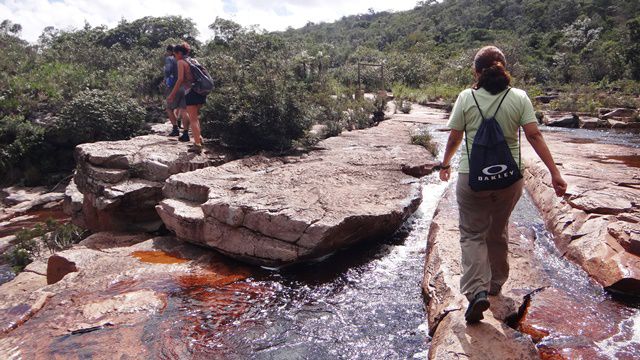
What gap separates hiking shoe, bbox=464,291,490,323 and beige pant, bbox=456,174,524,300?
33 millimetres

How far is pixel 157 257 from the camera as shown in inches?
207

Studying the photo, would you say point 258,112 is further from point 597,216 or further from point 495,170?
point 495,170

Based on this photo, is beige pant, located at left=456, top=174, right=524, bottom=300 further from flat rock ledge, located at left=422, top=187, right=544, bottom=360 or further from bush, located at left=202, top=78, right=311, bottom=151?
bush, located at left=202, top=78, right=311, bottom=151

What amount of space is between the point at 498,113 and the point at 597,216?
9.46 feet

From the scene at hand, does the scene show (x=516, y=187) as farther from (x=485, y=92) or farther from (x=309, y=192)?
(x=309, y=192)

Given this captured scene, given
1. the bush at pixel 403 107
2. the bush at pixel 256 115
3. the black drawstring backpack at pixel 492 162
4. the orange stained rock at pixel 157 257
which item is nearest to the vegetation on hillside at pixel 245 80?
the bush at pixel 256 115

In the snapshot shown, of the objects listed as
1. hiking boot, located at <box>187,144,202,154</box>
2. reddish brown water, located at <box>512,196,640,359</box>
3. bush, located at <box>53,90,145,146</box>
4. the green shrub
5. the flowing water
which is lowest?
the flowing water

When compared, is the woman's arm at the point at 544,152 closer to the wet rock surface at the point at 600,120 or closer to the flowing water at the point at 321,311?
the flowing water at the point at 321,311

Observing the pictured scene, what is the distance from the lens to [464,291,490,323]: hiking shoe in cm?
291

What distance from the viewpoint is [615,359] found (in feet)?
9.84

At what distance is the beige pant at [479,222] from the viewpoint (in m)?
2.85

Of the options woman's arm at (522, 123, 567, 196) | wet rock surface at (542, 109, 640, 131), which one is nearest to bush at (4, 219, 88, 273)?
woman's arm at (522, 123, 567, 196)

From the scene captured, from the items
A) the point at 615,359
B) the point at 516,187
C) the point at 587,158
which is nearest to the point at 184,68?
the point at 516,187

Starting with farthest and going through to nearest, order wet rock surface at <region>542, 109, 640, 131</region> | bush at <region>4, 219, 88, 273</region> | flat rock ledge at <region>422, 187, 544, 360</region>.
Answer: wet rock surface at <region>542, 109, 640, 131</region> → bush at <region>4, 219, 88, 273</region> → flat rock ledge at <region>422, 187, 544, 360</region>
